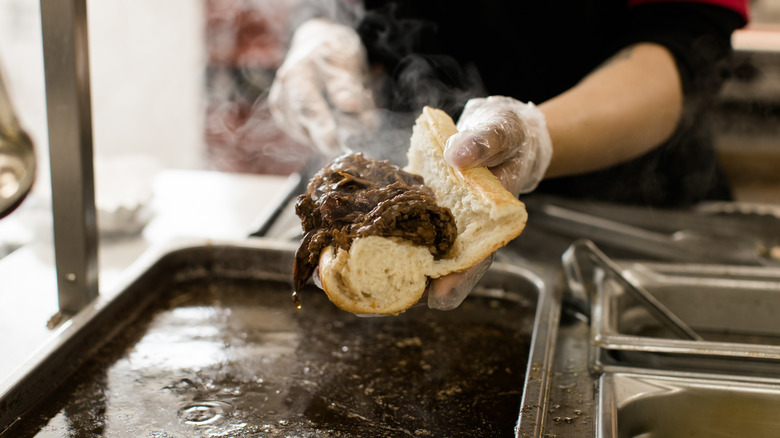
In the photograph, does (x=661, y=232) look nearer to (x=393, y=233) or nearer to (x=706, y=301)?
(x=706, y=301)

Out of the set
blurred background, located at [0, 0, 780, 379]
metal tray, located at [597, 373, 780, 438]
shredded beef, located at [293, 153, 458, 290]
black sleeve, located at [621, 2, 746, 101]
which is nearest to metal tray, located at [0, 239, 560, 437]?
metal tray, located at [597, 373, 780, 438]

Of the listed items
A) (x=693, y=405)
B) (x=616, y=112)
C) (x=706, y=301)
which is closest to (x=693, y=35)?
(x=616, y=112)

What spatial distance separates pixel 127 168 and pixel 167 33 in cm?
359

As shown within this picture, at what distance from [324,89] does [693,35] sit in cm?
124

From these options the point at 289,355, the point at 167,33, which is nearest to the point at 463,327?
the point at 289,355

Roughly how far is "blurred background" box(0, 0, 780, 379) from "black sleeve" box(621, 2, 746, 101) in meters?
1.51

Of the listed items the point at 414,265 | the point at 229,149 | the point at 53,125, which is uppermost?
the point at 53,125

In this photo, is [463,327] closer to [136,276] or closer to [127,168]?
[136,276]

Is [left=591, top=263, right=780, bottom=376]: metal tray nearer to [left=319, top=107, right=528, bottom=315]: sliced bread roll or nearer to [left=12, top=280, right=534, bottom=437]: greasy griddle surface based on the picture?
[left=12, top=280, right=534, bottom=437]: greasy griddle surface

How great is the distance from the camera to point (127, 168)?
2316mm

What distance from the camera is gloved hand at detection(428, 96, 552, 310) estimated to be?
121 centimetres

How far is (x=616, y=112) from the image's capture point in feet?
6.32

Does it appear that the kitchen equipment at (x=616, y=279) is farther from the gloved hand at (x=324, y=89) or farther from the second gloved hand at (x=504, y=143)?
the gloved hand at (x=324, y=89)

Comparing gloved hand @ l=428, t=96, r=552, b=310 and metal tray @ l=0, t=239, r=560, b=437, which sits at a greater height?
gloved hand @ l=428, t=96, r=552, b=310
